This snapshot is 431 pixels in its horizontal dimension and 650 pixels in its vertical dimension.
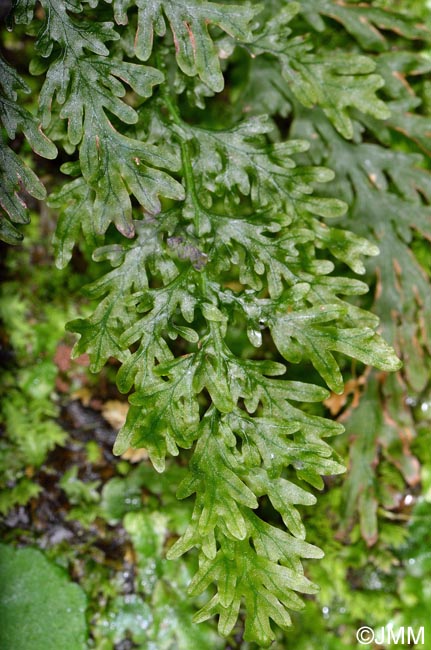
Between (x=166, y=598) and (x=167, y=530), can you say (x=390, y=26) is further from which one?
(x=166, y=598)

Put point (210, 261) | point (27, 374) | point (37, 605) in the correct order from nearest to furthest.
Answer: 1. point (210, 261)
2. point (37, 605)
3. point (27, 374)

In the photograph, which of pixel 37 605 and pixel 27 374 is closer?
pixel 37 605

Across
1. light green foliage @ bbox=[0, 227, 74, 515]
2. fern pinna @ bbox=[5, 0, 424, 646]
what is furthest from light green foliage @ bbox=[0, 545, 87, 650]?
fern pinna @ bbox=[5, 0, 424, 646]

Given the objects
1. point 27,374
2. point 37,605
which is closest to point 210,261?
point 27,374

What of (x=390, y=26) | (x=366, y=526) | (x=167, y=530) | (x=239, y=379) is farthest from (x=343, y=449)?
(x=390, y=26)

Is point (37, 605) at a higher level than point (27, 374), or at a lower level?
lower

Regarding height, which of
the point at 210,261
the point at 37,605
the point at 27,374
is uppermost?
the point at 210,261

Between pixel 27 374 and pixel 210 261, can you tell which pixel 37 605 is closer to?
pixel 27 374

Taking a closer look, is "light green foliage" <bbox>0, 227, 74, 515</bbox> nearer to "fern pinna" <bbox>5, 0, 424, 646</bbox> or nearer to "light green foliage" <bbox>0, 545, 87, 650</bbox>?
"light green foliage" <bbox>0, 545, 87, 650</bbox>

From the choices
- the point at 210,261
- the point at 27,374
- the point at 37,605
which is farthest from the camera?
the point at 27,374
